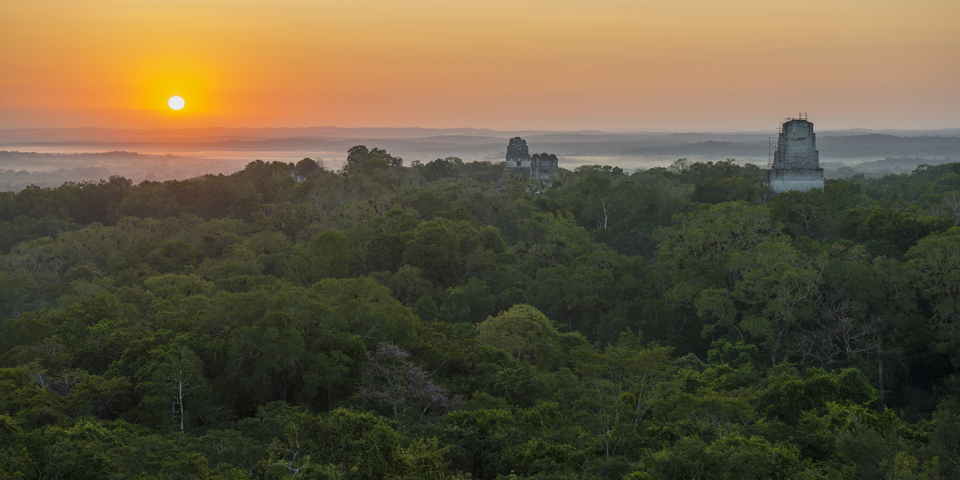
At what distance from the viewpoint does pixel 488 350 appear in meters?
22.2

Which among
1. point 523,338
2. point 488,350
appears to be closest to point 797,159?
point 523,338

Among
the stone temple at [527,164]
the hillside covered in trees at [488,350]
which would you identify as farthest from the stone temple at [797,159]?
the stone temple at [527,164]

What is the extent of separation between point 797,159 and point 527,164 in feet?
92.8

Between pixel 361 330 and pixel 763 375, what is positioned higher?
pixel 361 330

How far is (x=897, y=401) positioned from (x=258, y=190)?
4603cm

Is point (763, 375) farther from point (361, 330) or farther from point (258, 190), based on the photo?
point (258, 190)

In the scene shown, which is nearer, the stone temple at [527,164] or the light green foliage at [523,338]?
the light green foliage at [523,338]

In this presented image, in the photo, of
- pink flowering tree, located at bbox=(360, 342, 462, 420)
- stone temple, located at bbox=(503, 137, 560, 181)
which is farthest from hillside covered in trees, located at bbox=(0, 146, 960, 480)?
stone temple, located at bbox=(503, 137, 560, 181)

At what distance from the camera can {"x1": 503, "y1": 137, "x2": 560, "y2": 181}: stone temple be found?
65125 mm

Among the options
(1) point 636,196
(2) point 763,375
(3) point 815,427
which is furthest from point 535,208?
(3) point 815,427

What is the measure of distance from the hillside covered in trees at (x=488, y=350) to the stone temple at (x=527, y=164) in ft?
72.8

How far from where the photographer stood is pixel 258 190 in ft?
185

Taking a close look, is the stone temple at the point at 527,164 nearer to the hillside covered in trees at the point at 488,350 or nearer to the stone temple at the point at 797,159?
the hillside covered in trees at the point at 488,350

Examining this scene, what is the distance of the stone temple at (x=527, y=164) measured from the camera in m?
65.1
